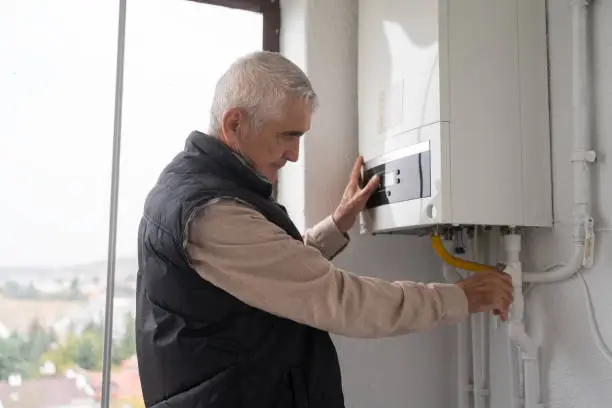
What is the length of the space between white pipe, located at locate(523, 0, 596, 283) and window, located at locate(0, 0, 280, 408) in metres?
0.90

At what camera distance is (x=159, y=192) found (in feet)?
3.30

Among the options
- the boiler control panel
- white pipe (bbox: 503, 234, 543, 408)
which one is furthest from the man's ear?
white pipe (bbox: 503, 234, 543, 408)

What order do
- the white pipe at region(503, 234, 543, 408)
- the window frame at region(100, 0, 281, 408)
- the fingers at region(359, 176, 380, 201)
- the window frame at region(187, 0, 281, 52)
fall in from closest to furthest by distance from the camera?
1. the white pipe at region(503, 234, 543, 408)
2. the fingers at region(359, 176, 380, 201)
3. the window frame at region(100, 0, 281, 408)
4. the window frame at region(187, 0, 281, 52)

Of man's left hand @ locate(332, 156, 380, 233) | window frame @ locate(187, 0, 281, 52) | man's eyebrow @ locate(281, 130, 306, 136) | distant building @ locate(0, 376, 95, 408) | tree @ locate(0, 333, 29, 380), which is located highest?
window frame @ locate(187, 0, 281, 52)

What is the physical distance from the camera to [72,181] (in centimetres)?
144

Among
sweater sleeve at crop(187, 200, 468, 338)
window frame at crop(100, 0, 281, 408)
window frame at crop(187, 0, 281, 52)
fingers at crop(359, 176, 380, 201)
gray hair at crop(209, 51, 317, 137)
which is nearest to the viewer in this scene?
sweater sleeve at crop(187, 200, 468, 338)

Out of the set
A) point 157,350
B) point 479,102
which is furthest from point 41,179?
point 479,102

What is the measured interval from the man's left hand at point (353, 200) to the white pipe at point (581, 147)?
396 millimetres

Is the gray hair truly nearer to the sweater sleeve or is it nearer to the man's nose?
the man's nose

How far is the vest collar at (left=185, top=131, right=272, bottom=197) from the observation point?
0.99 metres

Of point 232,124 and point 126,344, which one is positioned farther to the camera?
point 126,344

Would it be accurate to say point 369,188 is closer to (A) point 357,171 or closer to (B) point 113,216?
(A) point 357,171

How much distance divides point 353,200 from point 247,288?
48cm

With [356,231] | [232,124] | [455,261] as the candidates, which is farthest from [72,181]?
[455,261]
